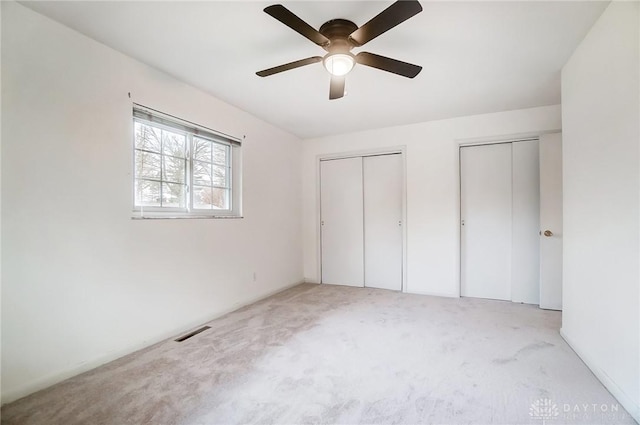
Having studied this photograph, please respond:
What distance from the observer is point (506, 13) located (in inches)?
72.2

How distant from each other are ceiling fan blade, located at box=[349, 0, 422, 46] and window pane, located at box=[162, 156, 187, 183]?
6.46 feet

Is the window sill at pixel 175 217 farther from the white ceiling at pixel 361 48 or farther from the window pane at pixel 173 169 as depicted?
the white ceiling at pixel 361 48

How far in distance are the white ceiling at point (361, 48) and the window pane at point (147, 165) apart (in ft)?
2.50

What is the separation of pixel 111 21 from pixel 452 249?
Result: 4070mm

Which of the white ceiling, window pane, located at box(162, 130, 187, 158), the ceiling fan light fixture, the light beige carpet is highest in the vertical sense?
the white ceiling

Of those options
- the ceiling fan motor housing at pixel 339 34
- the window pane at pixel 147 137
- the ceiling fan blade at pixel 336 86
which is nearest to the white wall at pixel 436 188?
the ceiling fan blade at pixel 336 86

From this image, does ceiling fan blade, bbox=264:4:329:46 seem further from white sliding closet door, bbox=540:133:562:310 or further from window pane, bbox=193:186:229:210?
white sliding closet door, bbox=540:133:562:310

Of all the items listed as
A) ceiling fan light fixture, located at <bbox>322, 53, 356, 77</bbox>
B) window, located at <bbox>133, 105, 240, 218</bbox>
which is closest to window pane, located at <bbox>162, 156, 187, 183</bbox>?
window, located at <bbox>133, 105, 240, 218</bbox>

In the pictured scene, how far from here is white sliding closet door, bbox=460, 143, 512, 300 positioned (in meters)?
3.71

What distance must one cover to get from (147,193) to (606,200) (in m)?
3.38

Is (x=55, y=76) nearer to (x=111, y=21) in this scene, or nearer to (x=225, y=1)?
(x=111, y=21)

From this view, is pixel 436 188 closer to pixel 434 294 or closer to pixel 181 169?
pixel 434 294

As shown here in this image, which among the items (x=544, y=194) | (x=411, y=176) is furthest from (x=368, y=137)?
(x=544, y=194)

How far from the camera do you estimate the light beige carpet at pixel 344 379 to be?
5.23 ft
